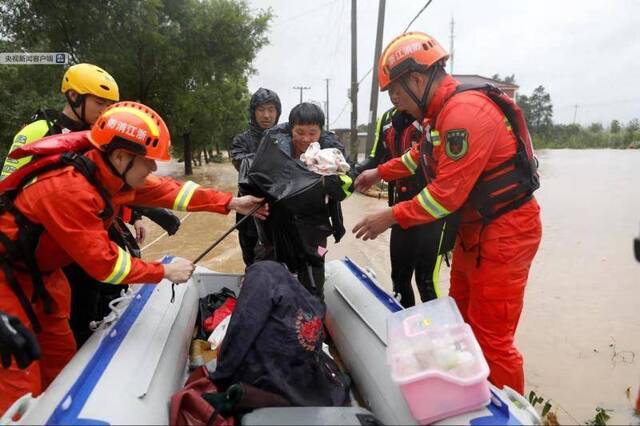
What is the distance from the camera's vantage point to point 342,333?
2285 millimetres

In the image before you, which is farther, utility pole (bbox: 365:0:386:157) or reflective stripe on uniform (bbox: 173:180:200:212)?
utility pole (bbox: 365:0:386:157)

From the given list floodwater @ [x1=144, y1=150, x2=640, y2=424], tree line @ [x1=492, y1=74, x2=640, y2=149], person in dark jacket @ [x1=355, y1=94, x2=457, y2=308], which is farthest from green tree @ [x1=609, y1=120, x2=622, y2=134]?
person in dark jacket @ [x1=355, y1=94, x2=457, y2=308]

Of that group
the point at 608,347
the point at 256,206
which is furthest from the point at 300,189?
the point at 608,347

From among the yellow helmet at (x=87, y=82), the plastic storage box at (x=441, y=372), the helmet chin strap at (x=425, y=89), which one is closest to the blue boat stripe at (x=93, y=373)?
the plastic storage box at (x=441, y=372)

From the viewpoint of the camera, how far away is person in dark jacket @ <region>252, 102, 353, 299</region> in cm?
228

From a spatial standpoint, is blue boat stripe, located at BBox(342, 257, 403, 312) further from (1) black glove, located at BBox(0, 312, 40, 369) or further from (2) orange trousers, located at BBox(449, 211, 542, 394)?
(1) black glove, located at BBox(0, 312, 40, 369)

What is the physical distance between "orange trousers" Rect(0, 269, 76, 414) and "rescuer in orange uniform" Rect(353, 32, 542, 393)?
1410 millimetres

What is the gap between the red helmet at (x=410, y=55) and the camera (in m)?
1.96

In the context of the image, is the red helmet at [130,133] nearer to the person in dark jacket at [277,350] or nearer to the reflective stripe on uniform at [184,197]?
the reflective stripe on uniform at [184,197]

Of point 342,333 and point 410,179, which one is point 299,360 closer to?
point 342,333

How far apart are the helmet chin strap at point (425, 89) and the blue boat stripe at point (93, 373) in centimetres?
165

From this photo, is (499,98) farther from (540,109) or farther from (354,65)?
(540,109)

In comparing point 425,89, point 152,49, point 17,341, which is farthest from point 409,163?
point 152,49

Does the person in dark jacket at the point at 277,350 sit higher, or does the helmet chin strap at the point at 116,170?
the helmet chin strap at the point at 116,170
